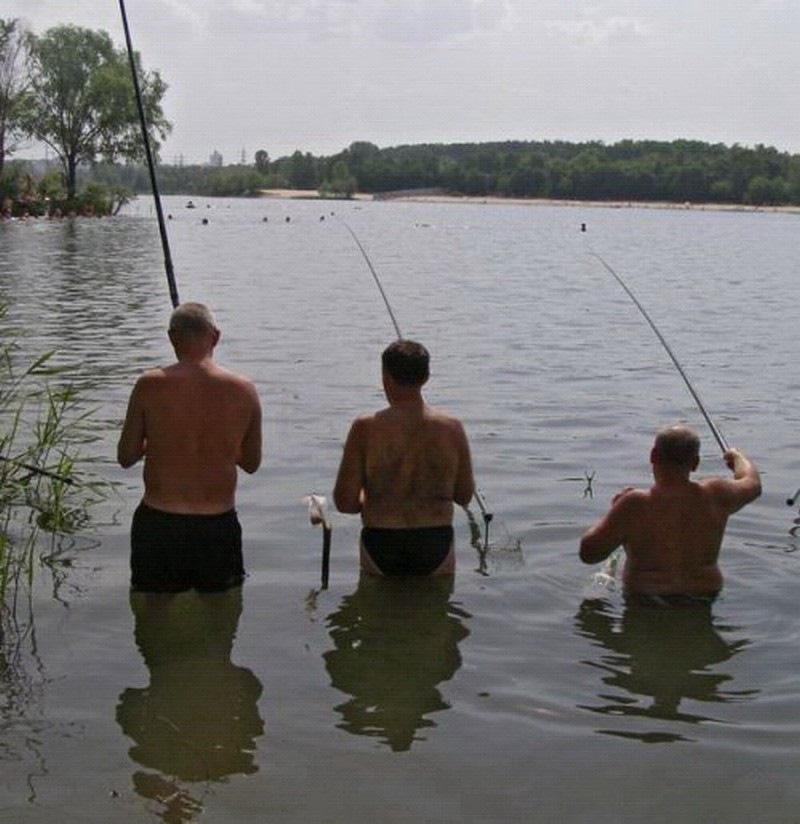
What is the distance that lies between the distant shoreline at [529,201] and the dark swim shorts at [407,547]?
149604mm

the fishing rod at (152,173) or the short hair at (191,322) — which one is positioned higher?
the fishing rod at (152,173)

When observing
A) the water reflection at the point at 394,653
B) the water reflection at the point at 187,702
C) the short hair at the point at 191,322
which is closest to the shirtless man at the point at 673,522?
the water reflection at the point at 394,653

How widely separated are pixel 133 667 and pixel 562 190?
16971 centimetres

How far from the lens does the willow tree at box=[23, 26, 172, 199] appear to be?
71.9 m

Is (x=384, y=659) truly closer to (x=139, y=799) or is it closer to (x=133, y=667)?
(x=133, y=667)

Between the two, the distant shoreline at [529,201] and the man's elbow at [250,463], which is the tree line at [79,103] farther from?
the distant shoreline at [529,201]

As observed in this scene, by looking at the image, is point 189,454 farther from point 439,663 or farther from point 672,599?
point 672,599

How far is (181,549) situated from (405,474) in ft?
3.75

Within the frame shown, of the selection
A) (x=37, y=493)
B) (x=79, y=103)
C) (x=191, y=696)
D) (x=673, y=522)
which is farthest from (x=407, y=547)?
(x=79, y=103)

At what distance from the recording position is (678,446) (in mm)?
6020

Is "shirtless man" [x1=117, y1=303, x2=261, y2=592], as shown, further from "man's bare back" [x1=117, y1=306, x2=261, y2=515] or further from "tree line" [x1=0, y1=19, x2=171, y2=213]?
"tree line" [x1=0, y1=19, x2=171, y2=213]

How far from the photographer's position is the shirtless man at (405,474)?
6121 millimetres

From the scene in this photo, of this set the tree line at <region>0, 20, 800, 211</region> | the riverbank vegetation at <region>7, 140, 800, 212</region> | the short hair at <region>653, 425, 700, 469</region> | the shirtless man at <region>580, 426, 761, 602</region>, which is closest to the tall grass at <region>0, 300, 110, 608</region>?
the shirtless man at <region>580, 426, 761, 602</region>

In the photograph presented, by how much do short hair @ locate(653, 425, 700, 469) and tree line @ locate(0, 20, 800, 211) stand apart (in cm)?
5820
